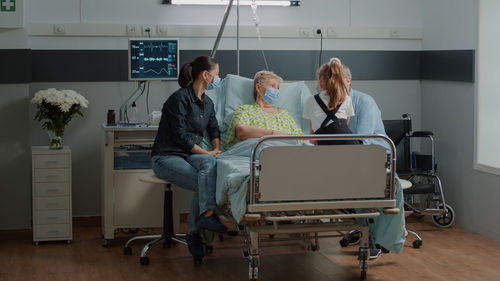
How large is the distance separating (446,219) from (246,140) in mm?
2038

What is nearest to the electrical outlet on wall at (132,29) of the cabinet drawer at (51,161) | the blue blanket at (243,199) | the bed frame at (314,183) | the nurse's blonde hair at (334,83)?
the cabinet drawer at (51,161)

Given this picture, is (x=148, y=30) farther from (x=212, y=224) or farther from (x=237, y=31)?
(x=212, y=224)

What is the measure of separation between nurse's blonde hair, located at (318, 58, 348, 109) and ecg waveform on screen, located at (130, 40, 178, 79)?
4.84ft

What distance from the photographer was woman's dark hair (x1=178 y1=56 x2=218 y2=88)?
487cm

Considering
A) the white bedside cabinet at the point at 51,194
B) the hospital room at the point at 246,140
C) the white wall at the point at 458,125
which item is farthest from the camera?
the white wall at the point at 458,125

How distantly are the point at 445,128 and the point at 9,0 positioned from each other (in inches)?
147

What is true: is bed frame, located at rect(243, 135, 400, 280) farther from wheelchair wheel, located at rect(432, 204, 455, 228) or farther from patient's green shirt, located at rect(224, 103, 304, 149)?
wheelchair wheel, located at rect(432, 204, 455, 228)

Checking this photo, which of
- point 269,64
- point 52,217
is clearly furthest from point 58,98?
point 269,64

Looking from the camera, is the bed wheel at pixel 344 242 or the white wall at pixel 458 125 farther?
the white wall at pixel 458 125

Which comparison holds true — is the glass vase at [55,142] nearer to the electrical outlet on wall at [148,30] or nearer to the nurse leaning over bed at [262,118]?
the electrical outlet on wall at [148,30]

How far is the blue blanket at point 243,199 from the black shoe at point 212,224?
14 centimetres

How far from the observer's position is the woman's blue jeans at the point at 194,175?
441cm

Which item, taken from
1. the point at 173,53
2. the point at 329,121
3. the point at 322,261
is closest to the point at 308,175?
the point at 329,121

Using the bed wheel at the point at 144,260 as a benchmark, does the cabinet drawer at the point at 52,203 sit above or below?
above
